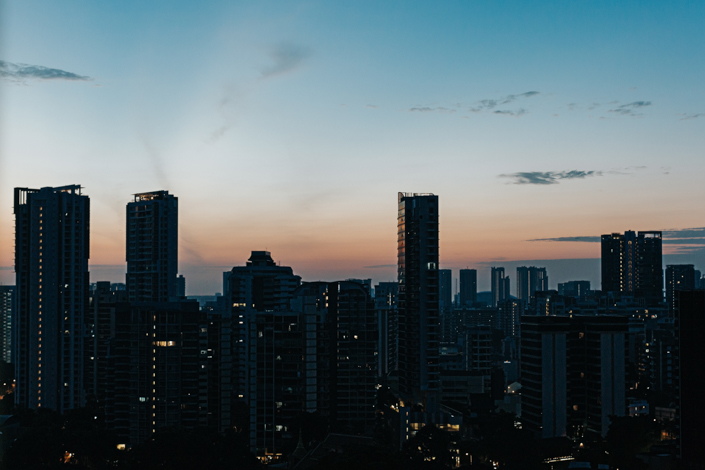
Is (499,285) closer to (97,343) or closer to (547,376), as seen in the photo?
(97,343)

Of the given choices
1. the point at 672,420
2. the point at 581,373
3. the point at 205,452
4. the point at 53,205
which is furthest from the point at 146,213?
the point at 672,420

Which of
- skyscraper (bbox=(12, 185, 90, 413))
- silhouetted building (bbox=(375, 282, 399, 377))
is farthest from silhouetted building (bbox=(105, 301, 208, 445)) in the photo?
silhouetted building (bbox=(375, 282, 399, 377))

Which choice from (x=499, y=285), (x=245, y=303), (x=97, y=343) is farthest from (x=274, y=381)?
(x=499, y=285)

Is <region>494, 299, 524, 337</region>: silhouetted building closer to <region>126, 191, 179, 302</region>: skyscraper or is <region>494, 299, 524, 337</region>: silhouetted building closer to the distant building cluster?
the distant building cluster

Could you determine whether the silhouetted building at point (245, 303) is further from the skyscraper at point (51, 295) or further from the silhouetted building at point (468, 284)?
the silhouetted building at point (468, 284)

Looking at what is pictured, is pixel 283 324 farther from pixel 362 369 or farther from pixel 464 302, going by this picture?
pixel 464 302
